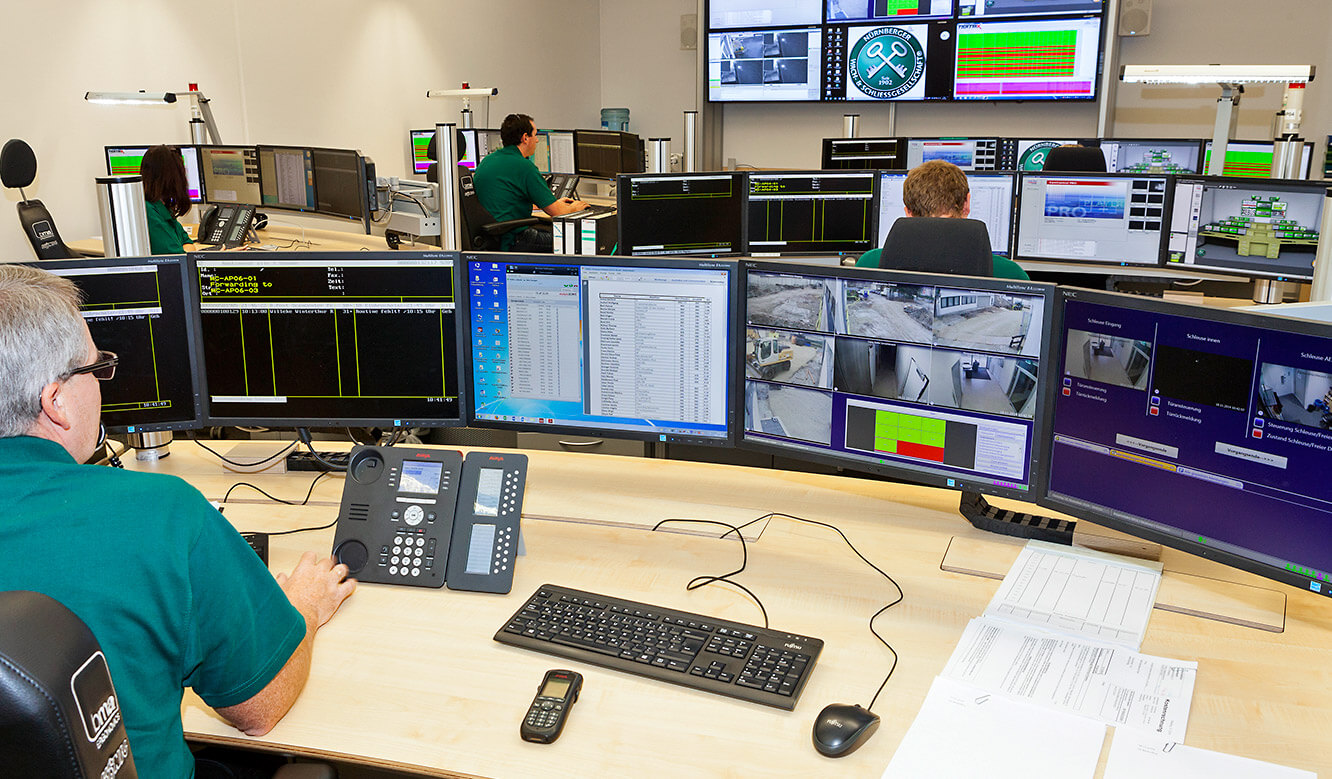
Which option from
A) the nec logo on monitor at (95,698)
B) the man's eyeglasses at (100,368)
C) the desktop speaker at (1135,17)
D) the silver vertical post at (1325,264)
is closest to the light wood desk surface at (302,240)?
the man's eyeglasses at (100,368)

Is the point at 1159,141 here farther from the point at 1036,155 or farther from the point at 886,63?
the point at 886,63

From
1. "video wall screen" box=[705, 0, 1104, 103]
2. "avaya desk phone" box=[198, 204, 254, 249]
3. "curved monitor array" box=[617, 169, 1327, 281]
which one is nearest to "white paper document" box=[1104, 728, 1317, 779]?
"curved monitor array" box=[617, 169, 1327, 281]

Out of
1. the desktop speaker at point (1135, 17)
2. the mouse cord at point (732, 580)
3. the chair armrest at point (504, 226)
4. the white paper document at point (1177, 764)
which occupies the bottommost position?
the white paper document at point (1177, 764)

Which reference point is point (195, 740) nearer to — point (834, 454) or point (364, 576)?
point (364, 576)

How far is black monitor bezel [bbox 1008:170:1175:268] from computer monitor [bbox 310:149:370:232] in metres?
3.19

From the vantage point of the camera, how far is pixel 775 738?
123cm

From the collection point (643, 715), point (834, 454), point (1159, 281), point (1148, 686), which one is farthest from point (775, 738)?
point (1159, 281)

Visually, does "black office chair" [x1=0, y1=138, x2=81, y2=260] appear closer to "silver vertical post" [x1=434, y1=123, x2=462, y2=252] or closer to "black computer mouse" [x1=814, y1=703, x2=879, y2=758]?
"silver vertical post" [x1=434, y1=123, x2=462, y2=252]

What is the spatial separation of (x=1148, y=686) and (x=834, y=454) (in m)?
0.66

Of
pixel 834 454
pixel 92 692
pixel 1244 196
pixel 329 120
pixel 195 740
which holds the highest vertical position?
pixel 329 120

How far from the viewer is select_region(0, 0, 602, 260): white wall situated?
5.04m

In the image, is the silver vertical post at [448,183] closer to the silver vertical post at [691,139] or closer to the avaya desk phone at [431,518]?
the avaya desk phone at [431,518]

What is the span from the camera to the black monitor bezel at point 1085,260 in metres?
4.06

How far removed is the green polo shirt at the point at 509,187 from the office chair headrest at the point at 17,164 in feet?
7.93
